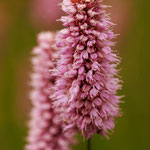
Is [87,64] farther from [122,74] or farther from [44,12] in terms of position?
[44,12]

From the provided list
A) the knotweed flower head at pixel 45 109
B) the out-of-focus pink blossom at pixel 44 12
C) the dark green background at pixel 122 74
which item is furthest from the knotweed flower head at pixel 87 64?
the out-of-focus pink blossom at pixel 44 12

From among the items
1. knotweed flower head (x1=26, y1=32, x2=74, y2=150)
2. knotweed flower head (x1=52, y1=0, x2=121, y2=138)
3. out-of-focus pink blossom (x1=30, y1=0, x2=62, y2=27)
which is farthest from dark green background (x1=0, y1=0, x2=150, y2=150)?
knotweed flower head (x1=52, y1=0, x2=121, y2=138)

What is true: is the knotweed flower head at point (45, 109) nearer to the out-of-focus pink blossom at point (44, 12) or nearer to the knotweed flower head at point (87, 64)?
the knotweed flower head at point (87, 64)

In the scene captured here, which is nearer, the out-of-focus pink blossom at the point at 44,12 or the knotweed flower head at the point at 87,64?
the knotweed flower head at the point at 87,64

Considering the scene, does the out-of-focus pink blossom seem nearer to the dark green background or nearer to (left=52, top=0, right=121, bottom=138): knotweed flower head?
the dark green background

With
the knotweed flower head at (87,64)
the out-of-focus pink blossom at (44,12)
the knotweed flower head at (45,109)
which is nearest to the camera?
the knotweed flower head at (87,64)

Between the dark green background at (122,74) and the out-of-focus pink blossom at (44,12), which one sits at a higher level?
the out-of-focus pink blossom at (44,12)
